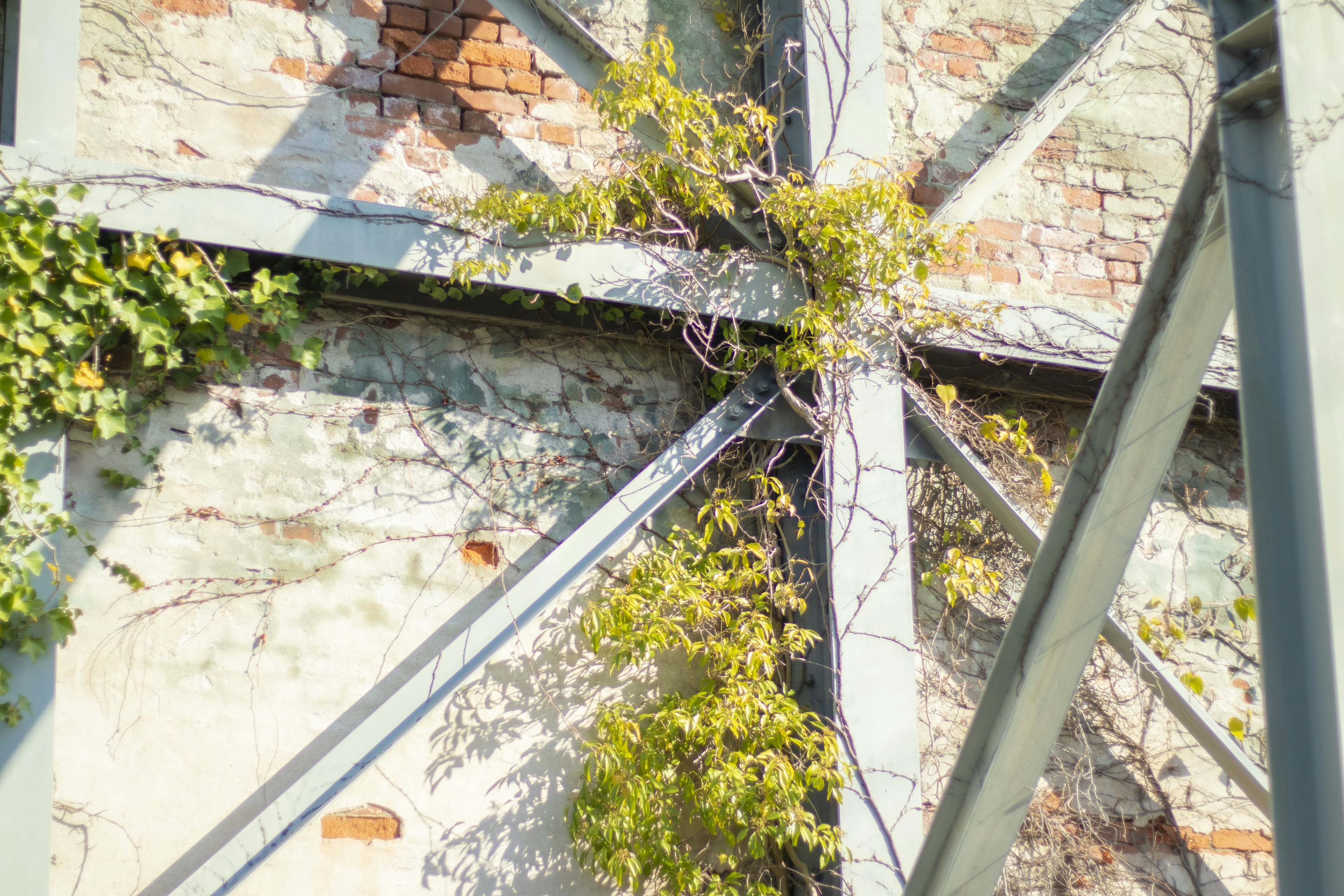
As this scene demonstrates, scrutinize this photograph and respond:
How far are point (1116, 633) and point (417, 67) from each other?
275cm

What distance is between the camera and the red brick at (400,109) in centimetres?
293

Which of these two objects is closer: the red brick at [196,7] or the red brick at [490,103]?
the red brick at [196,7]

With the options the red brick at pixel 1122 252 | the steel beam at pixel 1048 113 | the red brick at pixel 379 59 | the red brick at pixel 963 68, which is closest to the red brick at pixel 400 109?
the red brick at pixel 379 59

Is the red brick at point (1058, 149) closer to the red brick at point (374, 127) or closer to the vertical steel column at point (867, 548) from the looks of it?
the vertical steel column at point (867, 548)

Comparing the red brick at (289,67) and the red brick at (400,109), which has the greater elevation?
the red brick at (289,67)

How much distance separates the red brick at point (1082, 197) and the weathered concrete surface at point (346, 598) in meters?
1.79

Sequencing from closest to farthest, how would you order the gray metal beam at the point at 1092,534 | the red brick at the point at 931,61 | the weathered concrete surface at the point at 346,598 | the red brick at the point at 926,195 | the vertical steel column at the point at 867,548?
the gray metal beam at the point at 1092,534
the weathered concrete surface at the point at 346,598
the vertical steel column at the point at 867,548
the red brick at the point at 926,195
the red brick at the point at 931,61

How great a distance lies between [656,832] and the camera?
2.58m

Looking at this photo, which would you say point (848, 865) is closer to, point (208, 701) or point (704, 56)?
point (208, 701)

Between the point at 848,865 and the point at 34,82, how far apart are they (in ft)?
9.44

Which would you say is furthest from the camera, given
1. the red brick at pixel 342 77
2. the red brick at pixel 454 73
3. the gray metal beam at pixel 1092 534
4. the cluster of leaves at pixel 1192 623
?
the cluster of leaves at pixel 1192 623

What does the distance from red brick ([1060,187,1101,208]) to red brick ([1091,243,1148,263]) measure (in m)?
0.16

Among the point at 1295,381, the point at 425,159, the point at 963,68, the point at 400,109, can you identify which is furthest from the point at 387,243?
the point at 963,68

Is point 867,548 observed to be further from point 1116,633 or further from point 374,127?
point 374,127
